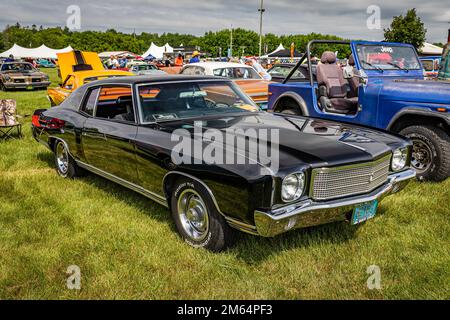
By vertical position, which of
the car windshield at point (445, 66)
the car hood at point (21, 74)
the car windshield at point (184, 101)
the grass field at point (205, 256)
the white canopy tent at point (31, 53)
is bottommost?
the grass field at point (205, 256)

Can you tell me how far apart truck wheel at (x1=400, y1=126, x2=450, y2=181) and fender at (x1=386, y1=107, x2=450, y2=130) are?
18cm

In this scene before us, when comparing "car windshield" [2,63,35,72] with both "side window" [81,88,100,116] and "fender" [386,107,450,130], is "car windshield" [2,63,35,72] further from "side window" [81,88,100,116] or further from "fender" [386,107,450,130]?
"fender" [386,107,450,130]

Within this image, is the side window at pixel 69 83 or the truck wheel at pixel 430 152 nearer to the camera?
the truck wheel at pixel 430 152

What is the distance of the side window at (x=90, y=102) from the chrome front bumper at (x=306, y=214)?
2975 millimetres

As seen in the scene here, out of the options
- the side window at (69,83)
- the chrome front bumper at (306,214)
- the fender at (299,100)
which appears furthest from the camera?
the side window at (69,83)

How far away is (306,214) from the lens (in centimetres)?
302

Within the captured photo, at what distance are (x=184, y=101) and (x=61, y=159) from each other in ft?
8.46

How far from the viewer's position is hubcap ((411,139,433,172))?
521cm

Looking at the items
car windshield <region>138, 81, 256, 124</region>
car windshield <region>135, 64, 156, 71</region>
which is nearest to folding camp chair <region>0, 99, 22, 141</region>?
car windshield <region>138, 81, 256, 124</region>

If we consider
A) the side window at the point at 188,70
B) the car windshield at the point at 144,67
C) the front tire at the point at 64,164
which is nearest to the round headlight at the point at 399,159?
the front tire at the point at 64,164

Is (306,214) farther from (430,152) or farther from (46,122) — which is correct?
(46,122)

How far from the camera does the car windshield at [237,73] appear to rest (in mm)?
10988

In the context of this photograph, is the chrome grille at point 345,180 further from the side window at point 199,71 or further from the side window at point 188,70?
the side window at point 188,70

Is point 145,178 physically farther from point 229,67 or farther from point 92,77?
point 229,67
